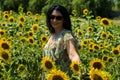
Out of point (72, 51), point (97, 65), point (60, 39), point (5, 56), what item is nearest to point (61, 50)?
point (60, 39)

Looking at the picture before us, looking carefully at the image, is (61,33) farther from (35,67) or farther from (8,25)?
(8,25)

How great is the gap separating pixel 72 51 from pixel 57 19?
1.43 feet

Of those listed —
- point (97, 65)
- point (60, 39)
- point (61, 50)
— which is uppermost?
point (60, 39)

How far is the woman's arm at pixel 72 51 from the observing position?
4098mm

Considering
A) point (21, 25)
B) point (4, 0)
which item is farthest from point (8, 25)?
point (4, 0)

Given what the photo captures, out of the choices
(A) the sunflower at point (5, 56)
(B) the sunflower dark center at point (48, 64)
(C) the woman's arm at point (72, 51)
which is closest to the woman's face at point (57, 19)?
(C) the woman's arm at point (72, 51)

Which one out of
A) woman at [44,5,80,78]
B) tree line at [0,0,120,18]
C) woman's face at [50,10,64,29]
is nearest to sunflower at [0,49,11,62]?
woman at [44,5,80,78]

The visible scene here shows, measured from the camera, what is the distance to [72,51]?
417 cm

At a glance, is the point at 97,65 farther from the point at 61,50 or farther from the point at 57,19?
the point at 57,19

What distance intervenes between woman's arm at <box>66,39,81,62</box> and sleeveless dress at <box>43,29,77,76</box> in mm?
50

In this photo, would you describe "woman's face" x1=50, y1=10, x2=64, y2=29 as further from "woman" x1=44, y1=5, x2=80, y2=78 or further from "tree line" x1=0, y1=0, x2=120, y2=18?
"tree line" x1=0, y1=0, x2=120, y2=18

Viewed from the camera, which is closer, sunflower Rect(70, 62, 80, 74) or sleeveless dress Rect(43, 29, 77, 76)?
sunflower Rect(70, 62, 80, 74)

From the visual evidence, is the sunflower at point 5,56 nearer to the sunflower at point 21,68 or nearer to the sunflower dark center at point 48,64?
the sunflower at point 21,68

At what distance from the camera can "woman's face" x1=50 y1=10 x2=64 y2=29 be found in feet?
14.6
